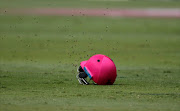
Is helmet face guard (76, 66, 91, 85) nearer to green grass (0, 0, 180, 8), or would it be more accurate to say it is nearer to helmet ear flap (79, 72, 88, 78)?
helmet ear flap (79, 72, 88, 78)

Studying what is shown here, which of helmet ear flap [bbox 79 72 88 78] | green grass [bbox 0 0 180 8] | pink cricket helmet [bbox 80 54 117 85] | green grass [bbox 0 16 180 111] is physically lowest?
green grass [bbox 0 0 180 8]

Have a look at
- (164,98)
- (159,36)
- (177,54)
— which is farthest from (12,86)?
(159,36)

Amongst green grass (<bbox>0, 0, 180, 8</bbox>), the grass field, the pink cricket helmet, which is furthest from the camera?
green grass (<bbox>0, 0, 180, 8</bbox>)

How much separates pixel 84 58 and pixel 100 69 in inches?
396

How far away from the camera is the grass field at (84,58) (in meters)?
12.0

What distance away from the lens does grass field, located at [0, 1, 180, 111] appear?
1195cm

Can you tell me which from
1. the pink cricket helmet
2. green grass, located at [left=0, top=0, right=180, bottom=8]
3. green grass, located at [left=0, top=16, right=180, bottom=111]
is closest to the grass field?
green grass, located at [left=0, top=16, right=180, bottom=111]

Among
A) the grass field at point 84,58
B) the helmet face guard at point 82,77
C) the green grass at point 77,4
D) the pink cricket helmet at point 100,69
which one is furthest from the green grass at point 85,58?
the green grass at point 77,4

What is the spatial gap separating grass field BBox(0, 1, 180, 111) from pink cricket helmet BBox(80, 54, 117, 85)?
0.95 ft

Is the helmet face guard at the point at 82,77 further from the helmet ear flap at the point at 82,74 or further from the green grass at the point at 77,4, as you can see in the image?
the green grass at the point at 77,4

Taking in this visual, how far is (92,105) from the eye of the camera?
11398 millimetres

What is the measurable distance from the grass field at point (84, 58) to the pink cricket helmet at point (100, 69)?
29 cm

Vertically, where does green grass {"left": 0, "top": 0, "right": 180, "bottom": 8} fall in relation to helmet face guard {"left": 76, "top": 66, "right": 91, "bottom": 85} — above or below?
below

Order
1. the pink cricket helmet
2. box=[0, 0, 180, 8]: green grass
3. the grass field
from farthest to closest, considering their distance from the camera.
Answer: box=[0, 0, 180, 8]: green grass, the pink cricket helmet, the grass field
